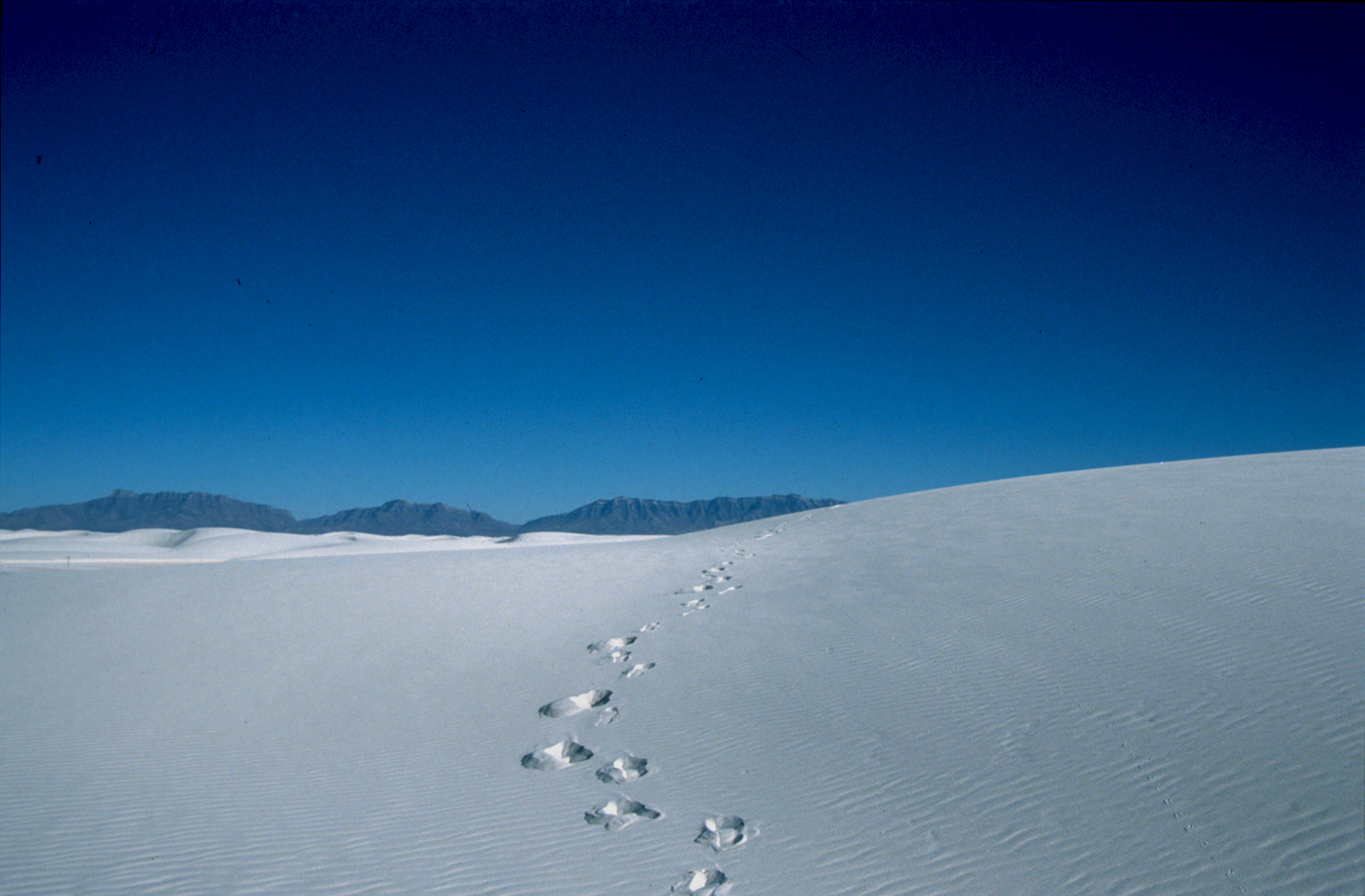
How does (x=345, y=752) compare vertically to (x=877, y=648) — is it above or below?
below

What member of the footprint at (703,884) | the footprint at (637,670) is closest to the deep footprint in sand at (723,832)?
the footprint at (703,884)

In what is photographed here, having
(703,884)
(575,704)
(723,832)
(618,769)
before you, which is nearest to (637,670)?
(575,704)

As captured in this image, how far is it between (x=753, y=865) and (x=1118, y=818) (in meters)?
2.24

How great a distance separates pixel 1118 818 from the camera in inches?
170

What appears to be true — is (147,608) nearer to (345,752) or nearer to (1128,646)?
(345,752)

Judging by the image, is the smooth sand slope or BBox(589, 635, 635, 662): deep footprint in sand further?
BBox(589, 635, 635, 662): deep footprint in sand

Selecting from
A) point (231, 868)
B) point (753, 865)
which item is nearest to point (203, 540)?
point (231, 868)

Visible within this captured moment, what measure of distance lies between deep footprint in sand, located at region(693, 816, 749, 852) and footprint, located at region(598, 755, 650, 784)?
3.26 ft

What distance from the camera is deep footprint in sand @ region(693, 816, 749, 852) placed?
15.3 feet

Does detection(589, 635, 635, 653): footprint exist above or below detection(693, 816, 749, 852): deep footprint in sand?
above

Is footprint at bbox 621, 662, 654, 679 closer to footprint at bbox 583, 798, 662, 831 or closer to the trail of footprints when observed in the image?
the trail of footprints

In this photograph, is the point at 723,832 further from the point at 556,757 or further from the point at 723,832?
the point at 556,757

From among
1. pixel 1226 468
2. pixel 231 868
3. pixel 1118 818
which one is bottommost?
pixel 231 868

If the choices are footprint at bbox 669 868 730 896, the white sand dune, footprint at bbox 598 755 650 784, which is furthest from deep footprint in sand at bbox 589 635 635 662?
the white sand dune
